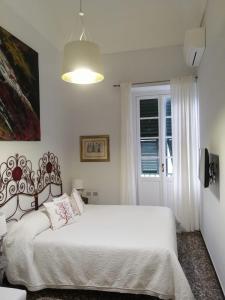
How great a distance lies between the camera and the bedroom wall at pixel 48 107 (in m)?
2.83

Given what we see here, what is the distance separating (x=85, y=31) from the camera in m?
3.95

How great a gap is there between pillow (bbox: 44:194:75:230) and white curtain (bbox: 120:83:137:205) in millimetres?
1313

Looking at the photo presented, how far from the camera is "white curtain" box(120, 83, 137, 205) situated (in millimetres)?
4094

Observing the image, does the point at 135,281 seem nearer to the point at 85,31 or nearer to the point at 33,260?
the point at 33,260

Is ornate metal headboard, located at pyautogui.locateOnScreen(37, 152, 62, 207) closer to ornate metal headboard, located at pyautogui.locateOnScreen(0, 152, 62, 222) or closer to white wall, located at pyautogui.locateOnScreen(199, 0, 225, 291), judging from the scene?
ornate metal headboard, located at pyautogui.locateOnScreen(0, 152, 62, 222)

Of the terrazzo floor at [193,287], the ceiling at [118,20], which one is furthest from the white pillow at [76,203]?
the ceiling at [118,20]

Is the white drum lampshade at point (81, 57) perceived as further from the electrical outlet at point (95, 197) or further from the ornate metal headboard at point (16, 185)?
the electrical outlet at point (95, 197)

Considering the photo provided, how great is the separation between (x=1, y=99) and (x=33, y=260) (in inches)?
65.6

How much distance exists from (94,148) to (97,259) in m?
2.40

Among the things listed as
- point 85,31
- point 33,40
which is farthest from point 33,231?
point 85,31

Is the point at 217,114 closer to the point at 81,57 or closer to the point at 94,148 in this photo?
the point at 81,57

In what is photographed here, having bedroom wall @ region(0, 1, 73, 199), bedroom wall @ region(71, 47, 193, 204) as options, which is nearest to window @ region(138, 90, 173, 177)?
bedroom wall @ region(71, 47, 193, 204)

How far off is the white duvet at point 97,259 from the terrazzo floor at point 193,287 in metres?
Result: 0.14

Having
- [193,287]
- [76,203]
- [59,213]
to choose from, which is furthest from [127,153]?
[193,287]
